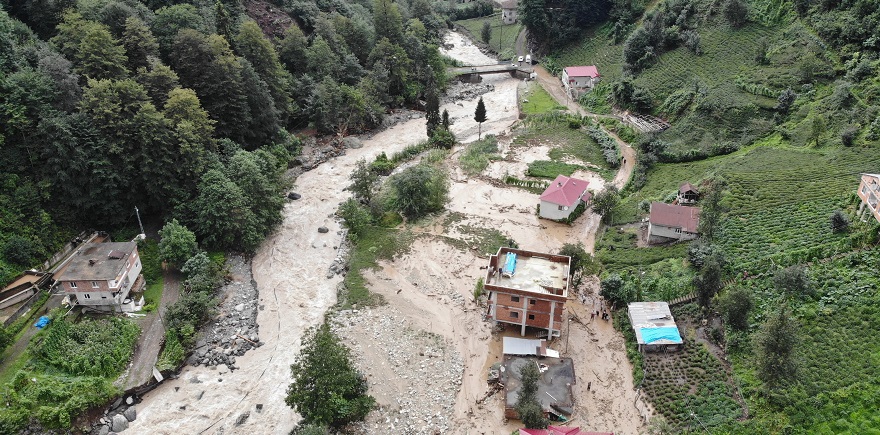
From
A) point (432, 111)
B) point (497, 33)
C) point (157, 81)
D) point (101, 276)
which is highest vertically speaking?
point (157, 81)

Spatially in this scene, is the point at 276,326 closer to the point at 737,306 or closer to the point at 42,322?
the point at 42,322

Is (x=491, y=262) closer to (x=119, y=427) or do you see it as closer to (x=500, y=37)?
(x=119, y=427)

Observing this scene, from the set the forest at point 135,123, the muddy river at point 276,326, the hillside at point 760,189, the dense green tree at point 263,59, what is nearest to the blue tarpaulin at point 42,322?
the forest at point 135,123

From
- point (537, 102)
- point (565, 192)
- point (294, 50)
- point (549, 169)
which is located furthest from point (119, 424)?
point (537, 102)

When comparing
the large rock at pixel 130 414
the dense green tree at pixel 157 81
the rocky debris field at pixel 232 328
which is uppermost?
the dense green tree at pixel 157 81

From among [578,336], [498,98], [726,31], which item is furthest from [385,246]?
[726,31]

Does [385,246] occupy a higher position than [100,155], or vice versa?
[100,155]

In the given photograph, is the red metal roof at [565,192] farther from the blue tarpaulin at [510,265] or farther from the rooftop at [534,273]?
the blue tarpaulin at [510,265]
